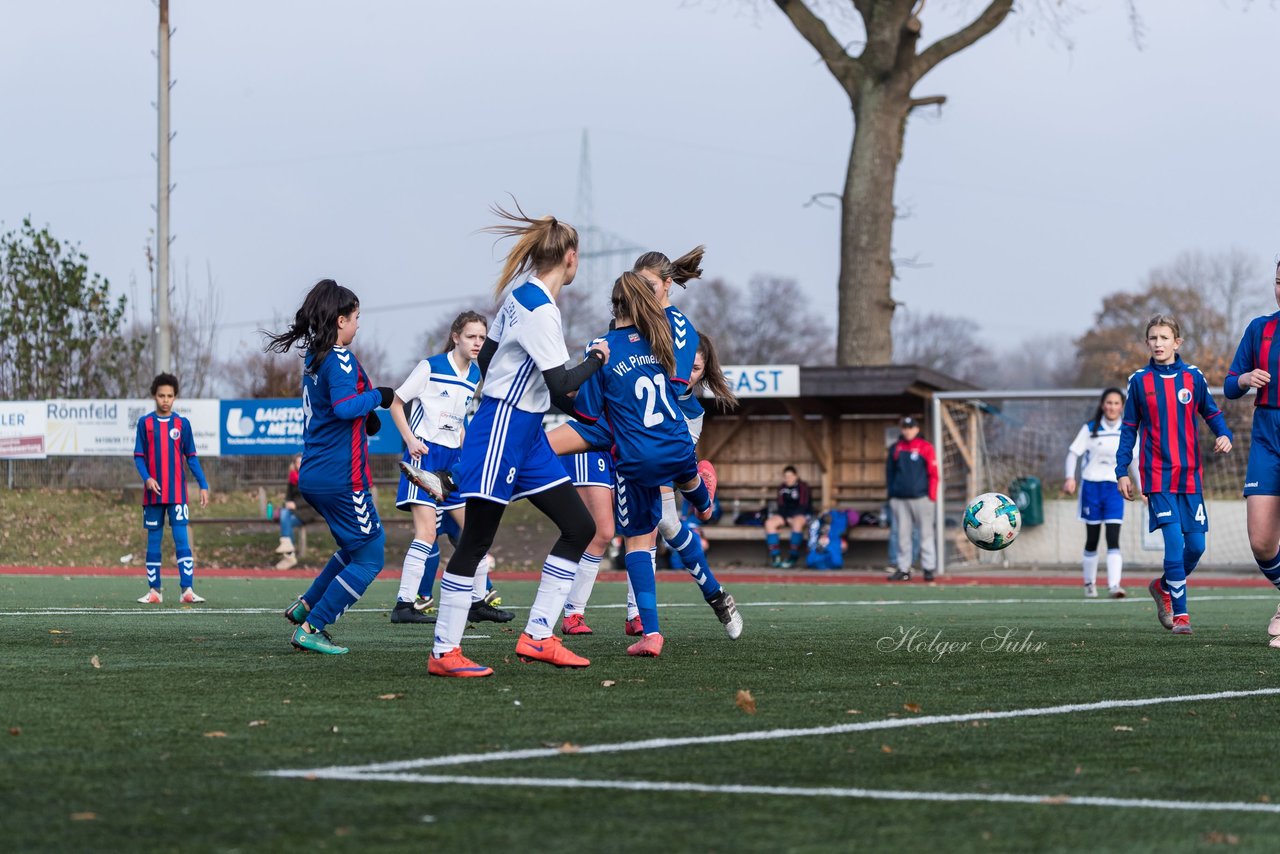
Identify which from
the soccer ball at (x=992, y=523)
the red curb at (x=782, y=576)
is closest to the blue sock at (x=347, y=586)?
the soccer ball at (x=992, y=523)

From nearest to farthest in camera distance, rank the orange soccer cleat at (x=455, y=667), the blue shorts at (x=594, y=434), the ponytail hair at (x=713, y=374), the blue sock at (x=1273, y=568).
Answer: the orange soccer cleat at (x=455, y=667) < the blue shorts at (x=594, y=434) < the blue sock at (x=1273, y=568) < the ponytail hair at (x=713, y=374)

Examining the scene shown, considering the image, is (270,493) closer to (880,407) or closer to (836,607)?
(880,407)

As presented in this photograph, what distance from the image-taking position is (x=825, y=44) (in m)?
26.0

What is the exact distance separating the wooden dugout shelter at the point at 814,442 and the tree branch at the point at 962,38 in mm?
5834

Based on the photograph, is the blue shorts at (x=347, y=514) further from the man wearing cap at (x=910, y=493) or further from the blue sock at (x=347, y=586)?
the man wearing cap at (x=910, y=493)

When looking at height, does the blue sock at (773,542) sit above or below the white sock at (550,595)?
below

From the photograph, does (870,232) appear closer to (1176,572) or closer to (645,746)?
(1176,572)

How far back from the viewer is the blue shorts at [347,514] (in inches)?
297

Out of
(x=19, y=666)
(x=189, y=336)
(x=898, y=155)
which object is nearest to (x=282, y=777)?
(x=19, y=666)

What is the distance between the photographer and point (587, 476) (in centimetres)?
814

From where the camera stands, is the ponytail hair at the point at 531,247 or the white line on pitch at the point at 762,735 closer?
the white line on pitch at the point at 762,735

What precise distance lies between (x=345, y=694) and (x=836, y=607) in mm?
7232

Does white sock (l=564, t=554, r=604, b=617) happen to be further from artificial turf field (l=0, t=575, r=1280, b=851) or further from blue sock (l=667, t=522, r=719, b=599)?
blue sock (l=667, t=522, r=719, b=599)

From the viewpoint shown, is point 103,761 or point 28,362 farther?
point 28,362
